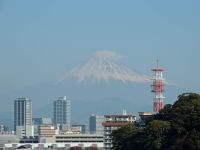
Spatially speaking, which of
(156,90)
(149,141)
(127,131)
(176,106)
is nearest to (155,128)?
(149,141)

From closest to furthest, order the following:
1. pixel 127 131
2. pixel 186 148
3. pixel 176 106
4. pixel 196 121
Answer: pixel 186 148 → pixel 196 121 → pixel 176 106 → pixel 127 131

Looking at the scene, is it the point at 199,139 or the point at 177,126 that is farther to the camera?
the point at 177,126

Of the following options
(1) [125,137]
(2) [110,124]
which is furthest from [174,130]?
(2) [110,124]

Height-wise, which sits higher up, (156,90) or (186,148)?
(156,90)

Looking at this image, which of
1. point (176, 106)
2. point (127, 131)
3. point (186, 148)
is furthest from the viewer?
point (127, 131)

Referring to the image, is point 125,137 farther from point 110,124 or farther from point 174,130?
point 110,124

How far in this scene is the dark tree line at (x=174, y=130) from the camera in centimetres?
9319

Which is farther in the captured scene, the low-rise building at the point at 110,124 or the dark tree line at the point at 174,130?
the low-rise building at the point at 110,124

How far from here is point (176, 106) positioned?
112562 mm

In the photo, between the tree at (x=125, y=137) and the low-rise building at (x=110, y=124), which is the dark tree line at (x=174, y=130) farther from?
the low-rise building at (x=110, y=124)

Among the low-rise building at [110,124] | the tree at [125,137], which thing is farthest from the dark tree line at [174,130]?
the low-rise building at [110,124]

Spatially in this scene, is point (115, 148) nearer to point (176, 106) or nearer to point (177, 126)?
point (176, 106)

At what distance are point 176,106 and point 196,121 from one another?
14691mm

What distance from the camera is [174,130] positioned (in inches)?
3957
